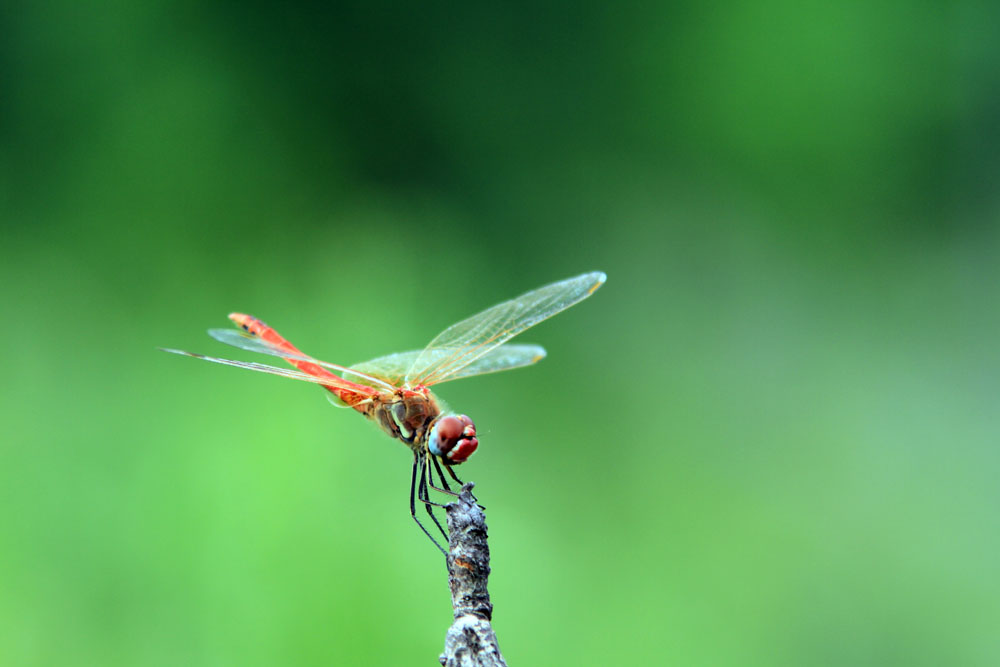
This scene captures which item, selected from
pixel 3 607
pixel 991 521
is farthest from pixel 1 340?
pixel 991 521

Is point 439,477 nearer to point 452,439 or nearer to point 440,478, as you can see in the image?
point 440,478

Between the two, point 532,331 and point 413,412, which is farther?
point 532,331

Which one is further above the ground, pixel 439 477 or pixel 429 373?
pixel 429 373

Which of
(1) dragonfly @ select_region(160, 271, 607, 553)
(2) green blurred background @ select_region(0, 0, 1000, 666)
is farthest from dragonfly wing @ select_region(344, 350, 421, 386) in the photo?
(2) green blurred background @ select_region(0, 0, 1000, 666)

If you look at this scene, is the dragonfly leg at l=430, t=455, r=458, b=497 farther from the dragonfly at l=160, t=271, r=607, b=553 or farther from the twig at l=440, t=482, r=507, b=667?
the twig at l=440, t=482, r=507, b=667

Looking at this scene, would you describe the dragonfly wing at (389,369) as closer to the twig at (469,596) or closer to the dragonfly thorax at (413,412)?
the dragonfly thorax at (413,412)

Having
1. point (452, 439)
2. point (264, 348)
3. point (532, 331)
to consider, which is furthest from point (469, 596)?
point (532, 331)

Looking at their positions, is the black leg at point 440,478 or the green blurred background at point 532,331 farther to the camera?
the green blurred background at point 532,331

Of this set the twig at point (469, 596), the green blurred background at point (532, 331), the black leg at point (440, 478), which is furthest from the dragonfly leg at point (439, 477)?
the green blurred background at point (532, 331)
